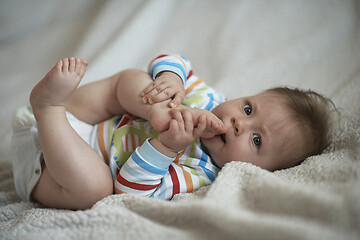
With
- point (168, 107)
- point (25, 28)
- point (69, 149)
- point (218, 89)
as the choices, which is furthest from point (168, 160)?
point (25, 28)

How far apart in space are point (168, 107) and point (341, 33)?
37.2 inches

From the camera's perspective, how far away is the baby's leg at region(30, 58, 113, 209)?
0.80m

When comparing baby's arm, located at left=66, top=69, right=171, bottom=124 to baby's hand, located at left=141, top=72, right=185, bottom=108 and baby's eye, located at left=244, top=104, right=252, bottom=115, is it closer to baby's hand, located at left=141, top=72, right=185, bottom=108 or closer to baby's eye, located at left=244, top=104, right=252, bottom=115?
baby's hand, located at left=141, top=72, right=185, bottom=108

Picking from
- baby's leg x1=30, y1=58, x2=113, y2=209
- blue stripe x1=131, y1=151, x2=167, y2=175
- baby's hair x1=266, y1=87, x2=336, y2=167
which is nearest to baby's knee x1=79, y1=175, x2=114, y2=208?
baby's leg x1=30, y1=58, x2=113, y2=209

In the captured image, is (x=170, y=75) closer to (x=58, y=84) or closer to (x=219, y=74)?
(x=58, y=84)

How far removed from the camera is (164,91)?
2.87 ft

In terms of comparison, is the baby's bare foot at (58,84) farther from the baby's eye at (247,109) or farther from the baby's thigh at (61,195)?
the baby's eye at (247,109)

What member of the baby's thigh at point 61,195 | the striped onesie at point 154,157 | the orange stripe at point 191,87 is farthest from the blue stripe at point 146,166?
the orange stripe at point 191,87

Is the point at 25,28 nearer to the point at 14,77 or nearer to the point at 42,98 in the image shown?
the point at 14,77

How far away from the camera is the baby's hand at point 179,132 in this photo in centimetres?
78

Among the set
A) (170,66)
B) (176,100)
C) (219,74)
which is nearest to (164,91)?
(176,100)

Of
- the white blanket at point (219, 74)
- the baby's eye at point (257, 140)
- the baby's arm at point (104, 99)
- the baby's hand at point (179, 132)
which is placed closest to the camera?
the white blanket at point (219, 74)

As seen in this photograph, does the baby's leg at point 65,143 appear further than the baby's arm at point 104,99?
No

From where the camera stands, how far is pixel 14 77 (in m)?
1.52
